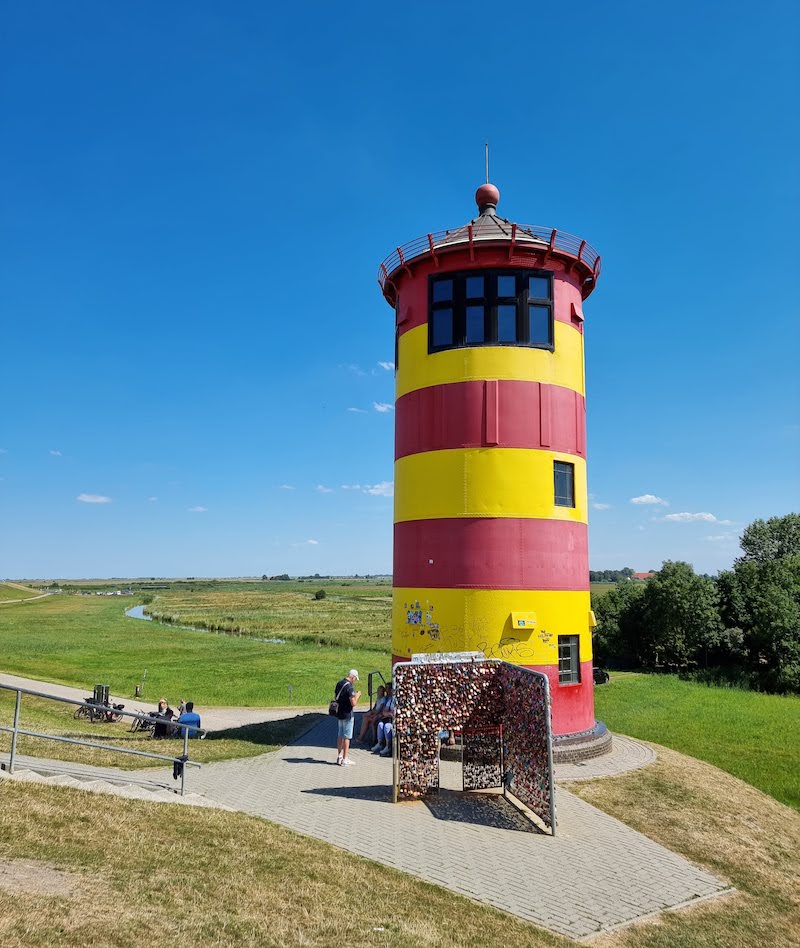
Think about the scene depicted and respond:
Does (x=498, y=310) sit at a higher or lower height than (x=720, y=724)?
higher

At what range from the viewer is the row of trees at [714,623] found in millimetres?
34875

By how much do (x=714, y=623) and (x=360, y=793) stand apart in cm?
3309

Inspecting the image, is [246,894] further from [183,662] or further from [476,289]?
[183,662]

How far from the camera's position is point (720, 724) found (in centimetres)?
2212

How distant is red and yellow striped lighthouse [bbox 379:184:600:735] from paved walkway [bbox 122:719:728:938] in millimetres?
3727

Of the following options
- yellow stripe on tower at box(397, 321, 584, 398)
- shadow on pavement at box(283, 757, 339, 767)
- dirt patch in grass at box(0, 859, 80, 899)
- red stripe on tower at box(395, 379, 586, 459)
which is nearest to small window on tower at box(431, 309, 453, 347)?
yellow stripe on tower at box(397, 321, 584, 398)

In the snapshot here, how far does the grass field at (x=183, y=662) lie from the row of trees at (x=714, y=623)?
15946 mm

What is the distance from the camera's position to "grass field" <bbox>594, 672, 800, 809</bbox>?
658 inches

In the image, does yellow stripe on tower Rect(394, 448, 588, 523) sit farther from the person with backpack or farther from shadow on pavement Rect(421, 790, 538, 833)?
shadow on pavement Rect(421, 790, 538, 833)

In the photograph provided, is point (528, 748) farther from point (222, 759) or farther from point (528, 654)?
point (222, 759)

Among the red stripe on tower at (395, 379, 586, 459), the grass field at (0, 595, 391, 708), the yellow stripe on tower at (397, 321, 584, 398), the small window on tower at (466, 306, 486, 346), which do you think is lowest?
the grass field at (0, 595, 391, 708)

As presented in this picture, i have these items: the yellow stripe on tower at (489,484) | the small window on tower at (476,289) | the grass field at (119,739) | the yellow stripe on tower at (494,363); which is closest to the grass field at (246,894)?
the grass field at (119,739)

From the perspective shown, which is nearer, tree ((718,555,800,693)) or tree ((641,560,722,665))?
tree ((718,555,800,693))

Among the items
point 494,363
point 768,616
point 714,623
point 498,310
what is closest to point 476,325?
point 498,310
